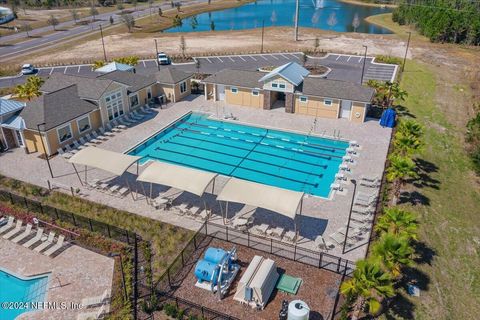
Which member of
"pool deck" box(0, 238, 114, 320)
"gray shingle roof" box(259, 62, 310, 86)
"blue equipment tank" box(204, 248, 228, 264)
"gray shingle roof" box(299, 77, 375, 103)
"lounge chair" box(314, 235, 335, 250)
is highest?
"gray shingle roof" box(259, 62, 310, 86)

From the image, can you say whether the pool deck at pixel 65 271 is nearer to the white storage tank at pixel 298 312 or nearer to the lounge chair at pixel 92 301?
the lounge chair at pixel 92 301

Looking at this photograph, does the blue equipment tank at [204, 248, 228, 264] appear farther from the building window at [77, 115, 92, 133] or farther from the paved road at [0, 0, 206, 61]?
the paved road at [0, 0, 206, 61]

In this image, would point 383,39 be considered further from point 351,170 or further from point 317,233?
point 317,233

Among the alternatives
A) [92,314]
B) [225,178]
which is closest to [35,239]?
[92,314]

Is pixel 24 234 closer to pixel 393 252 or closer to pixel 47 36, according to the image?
pixel 393 252

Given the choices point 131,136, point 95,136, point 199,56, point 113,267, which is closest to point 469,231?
point 113,267

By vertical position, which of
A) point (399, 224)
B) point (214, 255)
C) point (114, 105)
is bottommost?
point (214, 255)

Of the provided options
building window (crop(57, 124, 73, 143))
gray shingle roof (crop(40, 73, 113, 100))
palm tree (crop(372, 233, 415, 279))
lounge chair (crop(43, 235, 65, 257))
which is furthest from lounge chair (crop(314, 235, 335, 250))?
gray shingle roof (crop(40, 73, 113, 100))
